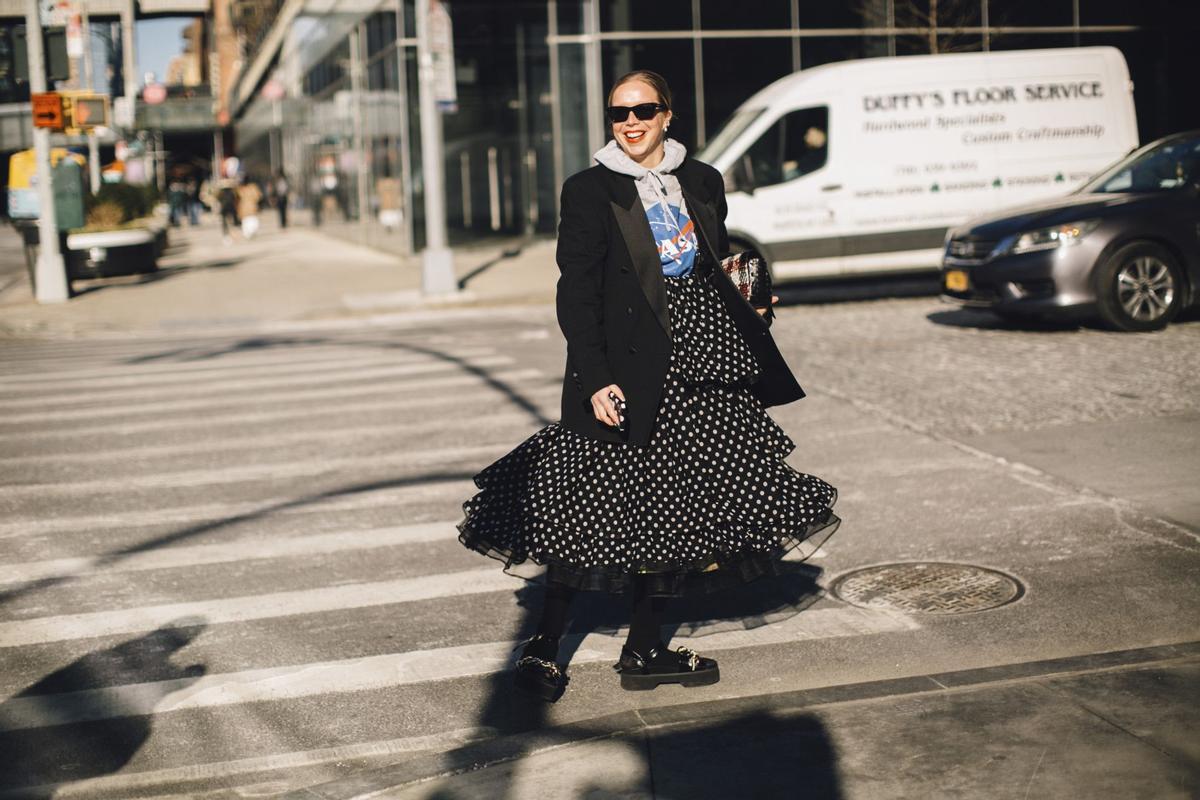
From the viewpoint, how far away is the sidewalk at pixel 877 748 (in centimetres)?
361

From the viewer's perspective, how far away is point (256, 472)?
8148 mm

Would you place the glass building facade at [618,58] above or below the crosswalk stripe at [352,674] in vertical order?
above

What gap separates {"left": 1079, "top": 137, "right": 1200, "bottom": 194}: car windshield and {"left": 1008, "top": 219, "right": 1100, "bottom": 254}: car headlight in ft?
3.08

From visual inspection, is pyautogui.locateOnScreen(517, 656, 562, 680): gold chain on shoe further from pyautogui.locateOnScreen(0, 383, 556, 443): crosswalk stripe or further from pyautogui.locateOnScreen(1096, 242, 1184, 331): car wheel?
pyautogui.locateOnScreen(1096, 242, 1184, 331): car wheel

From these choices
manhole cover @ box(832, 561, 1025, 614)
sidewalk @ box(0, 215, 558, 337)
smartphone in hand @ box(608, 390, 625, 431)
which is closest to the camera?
smartphone in hand @ box(608, 390, 625, 431)

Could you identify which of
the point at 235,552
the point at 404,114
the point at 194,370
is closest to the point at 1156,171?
the point at 194,370

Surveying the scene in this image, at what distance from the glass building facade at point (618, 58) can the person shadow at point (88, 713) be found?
20162 millimetres

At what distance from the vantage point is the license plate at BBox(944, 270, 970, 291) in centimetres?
1250

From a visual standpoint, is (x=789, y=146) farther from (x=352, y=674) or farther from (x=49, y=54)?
(x=352, y=674)

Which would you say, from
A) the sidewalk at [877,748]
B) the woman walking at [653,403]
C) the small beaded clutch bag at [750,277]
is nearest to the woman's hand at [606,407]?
the woman walking at [653,403]

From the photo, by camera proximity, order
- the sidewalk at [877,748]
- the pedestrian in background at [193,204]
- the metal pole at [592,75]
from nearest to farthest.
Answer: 1. the sidewalk at [877,748]
2. the metal pole at [592,75]
3. the pedestrian in background at [193,204]

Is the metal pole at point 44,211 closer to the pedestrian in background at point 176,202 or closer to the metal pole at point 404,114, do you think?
the metal pole at point 404,114

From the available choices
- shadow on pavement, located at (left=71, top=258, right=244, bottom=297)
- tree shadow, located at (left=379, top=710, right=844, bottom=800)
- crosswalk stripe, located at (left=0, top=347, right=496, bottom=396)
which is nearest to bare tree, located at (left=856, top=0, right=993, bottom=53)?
shadow on pavement, located at (left=71, top=258, right=244, bottom=297)

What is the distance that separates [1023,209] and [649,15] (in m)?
14.0
